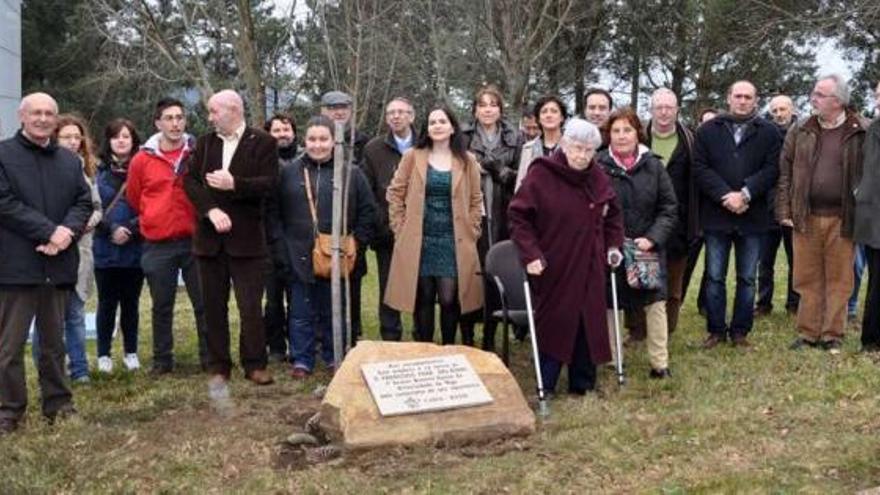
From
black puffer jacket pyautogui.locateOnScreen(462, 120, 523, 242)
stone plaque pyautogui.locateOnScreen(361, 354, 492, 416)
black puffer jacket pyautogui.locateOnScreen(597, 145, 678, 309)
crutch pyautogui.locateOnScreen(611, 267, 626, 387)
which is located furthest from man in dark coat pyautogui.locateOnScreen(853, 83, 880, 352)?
stone plaque pyautogui.locateOnScreen(361, 354, 492, 416)

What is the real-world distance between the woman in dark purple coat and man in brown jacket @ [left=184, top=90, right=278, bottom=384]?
186cm

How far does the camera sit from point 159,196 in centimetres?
766

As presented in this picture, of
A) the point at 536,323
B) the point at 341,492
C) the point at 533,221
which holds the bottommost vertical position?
the point at 341,492

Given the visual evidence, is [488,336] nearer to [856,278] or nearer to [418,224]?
[418,224]

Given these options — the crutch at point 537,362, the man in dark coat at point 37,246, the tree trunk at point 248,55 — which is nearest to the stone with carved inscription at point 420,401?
the crutch at point 537,362

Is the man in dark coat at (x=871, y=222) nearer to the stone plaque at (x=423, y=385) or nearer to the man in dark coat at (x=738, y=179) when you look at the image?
the man in dark coat at (x=738, y=179)

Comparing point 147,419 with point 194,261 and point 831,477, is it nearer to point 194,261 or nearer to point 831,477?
point 194,261

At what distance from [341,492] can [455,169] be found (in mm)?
2948

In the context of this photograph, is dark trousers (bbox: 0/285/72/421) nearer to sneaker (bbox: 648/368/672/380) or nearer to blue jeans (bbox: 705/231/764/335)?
sneaker (bbox: 648/368/672/380)

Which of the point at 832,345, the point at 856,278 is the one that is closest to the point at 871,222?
the point at 832,345

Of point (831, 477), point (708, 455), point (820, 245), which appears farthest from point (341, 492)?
point (820, 245)

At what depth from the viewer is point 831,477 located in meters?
4.95

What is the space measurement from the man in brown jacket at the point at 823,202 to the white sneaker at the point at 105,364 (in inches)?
214

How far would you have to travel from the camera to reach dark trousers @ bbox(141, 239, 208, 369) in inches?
303
